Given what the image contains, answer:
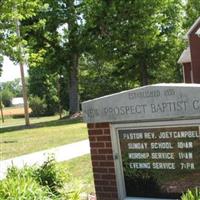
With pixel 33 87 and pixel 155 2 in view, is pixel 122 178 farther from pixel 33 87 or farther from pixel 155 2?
pixel 33 87

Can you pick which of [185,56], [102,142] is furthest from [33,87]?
[102,142]

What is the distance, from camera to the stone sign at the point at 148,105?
6770mm

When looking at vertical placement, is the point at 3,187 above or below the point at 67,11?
below

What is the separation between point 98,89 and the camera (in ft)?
217

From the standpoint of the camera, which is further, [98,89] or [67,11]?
[98,89]

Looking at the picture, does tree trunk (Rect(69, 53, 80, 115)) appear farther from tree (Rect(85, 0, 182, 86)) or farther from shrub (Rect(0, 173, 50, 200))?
shrub (Rect(0, 173, 50, 200))

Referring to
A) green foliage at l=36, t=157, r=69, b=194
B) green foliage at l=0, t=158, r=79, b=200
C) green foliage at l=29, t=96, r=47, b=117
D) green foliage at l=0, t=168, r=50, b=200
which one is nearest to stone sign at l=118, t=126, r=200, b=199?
green foliage at l=0, t=158, r=79, b=200

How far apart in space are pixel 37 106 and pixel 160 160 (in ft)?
262

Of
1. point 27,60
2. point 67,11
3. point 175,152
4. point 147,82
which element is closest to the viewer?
point 175,152

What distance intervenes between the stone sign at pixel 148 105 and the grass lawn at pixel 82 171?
1679mm

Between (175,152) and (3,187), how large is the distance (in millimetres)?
2155

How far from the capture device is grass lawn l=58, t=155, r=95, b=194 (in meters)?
9.57

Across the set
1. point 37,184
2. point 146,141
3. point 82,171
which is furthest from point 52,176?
point 82,171

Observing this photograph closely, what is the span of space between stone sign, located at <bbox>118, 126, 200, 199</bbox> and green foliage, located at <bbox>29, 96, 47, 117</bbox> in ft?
258
